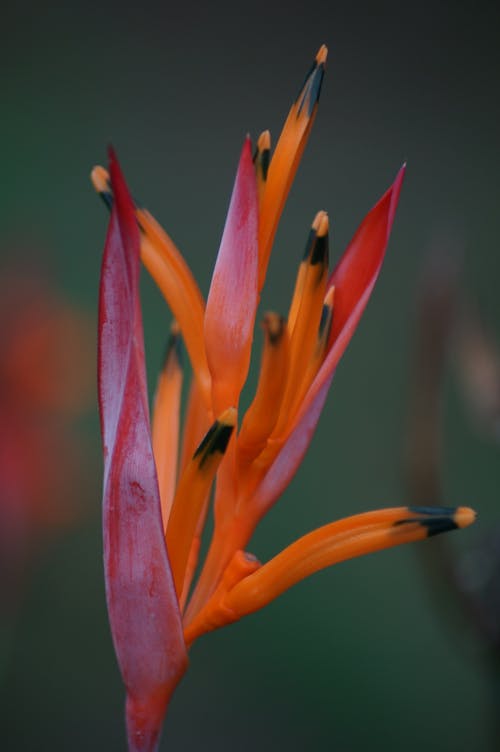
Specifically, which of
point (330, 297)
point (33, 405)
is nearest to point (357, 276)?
point (330, 297)

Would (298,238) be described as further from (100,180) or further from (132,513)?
(132,513)

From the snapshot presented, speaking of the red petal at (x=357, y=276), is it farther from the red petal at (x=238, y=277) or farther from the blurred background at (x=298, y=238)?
the blurred background at (x=298, y=238)

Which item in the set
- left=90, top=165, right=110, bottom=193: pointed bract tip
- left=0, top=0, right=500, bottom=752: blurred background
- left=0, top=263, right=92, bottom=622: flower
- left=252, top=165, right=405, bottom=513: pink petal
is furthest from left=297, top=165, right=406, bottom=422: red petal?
left=0, top=0, right=500, bottom=752: blurred background

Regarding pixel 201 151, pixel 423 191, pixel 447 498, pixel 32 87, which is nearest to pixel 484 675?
pixel 447 498

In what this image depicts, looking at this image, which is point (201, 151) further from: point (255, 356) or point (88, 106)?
point (255, 356)

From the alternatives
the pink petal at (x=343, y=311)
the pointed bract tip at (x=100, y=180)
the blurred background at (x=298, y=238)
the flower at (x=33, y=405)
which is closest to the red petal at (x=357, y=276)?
the pink petal at (x=343, y=311)

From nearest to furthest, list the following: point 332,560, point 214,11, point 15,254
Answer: point 332,560
point 15,254
point 214,11
